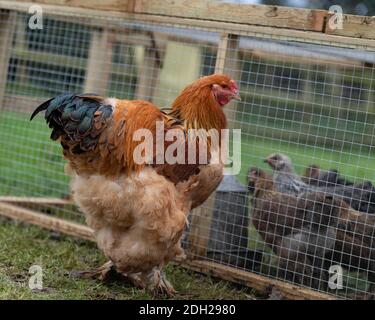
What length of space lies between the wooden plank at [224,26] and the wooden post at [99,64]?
2.38 ft

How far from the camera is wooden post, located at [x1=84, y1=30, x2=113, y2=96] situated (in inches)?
215

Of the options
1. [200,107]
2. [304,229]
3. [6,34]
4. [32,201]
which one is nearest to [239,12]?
[200,107]

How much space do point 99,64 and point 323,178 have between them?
2674 millimetres

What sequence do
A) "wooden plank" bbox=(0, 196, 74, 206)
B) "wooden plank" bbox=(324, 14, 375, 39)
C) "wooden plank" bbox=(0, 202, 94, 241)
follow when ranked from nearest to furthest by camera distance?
"wooden plank" bbox=(324, 14, 375, 39), "wooden plank" bbox=(0, 202, 94, 241), "wooden plank" bbox=(0, 196, 74, 206)

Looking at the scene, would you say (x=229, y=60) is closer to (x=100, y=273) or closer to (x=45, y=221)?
(x=100, y=273)

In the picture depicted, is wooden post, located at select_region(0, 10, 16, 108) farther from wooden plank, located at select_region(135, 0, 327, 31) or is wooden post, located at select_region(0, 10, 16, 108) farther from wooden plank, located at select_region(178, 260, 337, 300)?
wooden plank, located at select_region(178, 260, 337, 300)

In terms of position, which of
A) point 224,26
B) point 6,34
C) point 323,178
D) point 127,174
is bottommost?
point 127,174

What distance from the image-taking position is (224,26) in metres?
4.12

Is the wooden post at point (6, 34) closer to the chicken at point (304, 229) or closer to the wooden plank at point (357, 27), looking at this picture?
the chicken at point (304, 229)

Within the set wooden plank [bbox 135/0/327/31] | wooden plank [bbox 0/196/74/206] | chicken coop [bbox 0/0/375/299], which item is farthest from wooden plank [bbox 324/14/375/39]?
wooden plank [bbox 0/196/74/206]

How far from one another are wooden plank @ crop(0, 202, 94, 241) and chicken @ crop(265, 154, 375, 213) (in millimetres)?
1719

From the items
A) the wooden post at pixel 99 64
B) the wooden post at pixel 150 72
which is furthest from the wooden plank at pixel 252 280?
the wooden post at pixel 99 64
